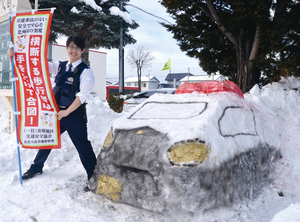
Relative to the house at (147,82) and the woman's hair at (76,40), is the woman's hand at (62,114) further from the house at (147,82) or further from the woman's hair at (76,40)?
the house at (147,82)

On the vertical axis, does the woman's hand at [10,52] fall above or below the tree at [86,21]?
below

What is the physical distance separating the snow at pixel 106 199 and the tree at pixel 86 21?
5.43 metres

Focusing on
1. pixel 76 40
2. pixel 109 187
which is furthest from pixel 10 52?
pixel 109 187

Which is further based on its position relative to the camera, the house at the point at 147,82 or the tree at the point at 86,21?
the house at the point at 147,82

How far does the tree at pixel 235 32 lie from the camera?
4.93m

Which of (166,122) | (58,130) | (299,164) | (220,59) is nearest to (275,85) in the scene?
(220,59)

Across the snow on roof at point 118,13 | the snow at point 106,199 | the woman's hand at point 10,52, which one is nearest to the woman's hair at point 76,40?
the woman's hand at point 10,52

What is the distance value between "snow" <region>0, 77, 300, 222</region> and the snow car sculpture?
6 cm

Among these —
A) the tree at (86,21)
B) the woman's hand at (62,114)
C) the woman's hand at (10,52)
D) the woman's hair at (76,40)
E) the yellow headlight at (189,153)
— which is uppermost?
the tree at (86,21)

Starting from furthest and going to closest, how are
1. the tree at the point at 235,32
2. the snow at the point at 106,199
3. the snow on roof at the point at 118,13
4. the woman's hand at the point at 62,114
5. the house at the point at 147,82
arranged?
the house at the point at 147,82
the snow on roof at the point at 118,13
the tree at the point at 235,32
the woman's hand at the point at 62,114
the snow at the point at 106,199

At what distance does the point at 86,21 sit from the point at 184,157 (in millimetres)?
9375

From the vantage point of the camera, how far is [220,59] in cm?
690

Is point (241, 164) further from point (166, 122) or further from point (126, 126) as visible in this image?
point (126, 126)

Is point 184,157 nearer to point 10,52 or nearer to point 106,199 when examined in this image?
point 106,199
